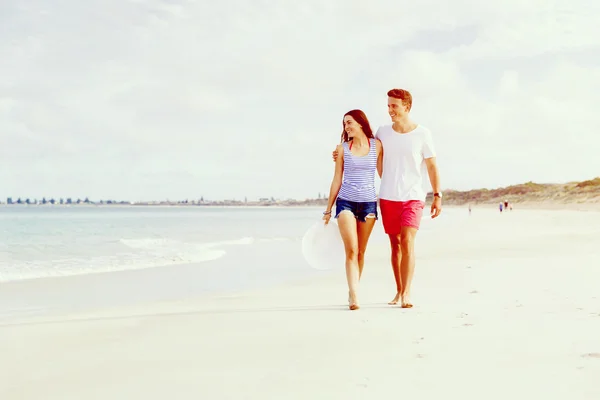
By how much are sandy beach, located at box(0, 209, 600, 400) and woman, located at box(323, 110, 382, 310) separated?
640 millimetres

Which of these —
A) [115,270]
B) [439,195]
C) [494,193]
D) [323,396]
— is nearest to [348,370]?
[323,396]

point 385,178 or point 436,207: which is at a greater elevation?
point 385,178

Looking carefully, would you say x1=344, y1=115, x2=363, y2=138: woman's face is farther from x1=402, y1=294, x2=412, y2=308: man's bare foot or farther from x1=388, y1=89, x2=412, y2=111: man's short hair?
x1=402, y1=294, x2=412, y2=308: man's bare foot

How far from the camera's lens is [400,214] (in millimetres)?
5891

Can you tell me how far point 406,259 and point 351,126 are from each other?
143 centimetres

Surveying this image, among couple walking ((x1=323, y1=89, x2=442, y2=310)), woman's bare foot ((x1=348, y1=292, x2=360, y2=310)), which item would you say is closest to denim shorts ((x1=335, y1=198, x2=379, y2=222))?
couple walking ((x1=323, y1=89, x2=442, y2=310))

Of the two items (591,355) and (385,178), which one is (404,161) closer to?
(385,178)

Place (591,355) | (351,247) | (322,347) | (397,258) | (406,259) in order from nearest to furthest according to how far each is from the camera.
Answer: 1. (591,355)
2. (322,347)
3. (351,247)
4. (406,259)
5. (397,258)

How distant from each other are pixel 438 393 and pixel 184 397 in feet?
4.50

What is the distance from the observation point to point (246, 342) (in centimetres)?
453

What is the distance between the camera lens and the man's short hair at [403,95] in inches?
229

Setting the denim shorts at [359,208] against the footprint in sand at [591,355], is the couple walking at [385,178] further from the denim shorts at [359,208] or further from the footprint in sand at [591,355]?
the footprint in sand at [591,355]

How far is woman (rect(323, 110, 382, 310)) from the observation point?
5.75m

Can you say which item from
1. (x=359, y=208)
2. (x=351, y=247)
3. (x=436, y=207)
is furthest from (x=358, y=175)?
(x=436, y=207)
